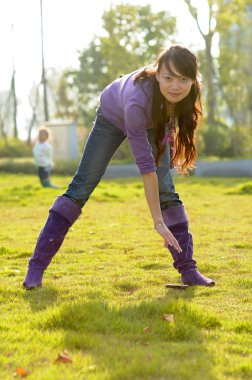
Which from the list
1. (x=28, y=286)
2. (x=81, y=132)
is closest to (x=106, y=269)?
(x=28, y=286)

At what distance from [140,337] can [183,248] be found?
148 cm

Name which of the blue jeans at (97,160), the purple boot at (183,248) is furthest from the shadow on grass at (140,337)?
the blue jeans at (97,160)

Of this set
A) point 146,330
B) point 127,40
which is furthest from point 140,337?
point 127,40

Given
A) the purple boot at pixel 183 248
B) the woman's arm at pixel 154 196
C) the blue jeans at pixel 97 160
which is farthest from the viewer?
the purple boot at pixel 183 248

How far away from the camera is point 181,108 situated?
484 cm

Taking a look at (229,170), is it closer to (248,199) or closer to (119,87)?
(248,199)

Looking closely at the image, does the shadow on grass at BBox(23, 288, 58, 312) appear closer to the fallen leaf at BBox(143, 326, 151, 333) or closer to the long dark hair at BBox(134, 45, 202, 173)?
the fallen leaf at BBox(143, 326, 151, 333)

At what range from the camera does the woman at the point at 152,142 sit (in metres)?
4.54

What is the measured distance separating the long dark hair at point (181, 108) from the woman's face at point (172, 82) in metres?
0.02

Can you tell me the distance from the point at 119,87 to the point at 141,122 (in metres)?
0.46

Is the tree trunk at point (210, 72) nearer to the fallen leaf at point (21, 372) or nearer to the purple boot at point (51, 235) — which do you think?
the purple boot at point (51, 235)

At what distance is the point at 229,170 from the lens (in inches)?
913

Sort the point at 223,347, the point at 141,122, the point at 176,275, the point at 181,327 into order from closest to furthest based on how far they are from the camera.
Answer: the point at 223,347 → the point at 181,327 → the point at 141,122 → the point at 176,275

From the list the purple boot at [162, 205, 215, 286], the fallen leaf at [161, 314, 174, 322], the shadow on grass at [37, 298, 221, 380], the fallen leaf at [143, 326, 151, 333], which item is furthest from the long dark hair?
the fallen leaf at [143, 326, 151, 333]
